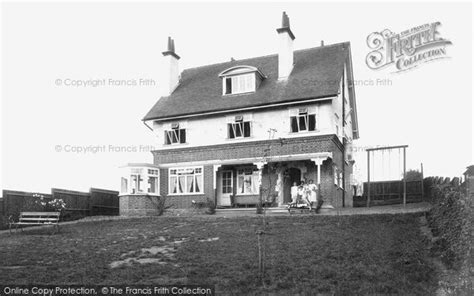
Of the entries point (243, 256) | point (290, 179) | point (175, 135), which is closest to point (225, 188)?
point (290, 179)

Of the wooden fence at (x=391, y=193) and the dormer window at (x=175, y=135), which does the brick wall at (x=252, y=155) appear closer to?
the dormer window at (x=175, y=135)

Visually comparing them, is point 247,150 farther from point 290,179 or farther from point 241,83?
point 241,83

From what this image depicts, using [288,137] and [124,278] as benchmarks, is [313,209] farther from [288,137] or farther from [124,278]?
[124,278]

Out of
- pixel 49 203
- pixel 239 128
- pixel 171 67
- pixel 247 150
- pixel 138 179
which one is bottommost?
pixel 49 203

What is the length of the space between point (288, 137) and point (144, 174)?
851 cm

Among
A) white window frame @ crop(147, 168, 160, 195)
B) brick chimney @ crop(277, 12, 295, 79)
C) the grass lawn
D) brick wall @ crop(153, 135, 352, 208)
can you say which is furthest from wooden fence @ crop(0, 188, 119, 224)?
brick chimney @ crop(277, 12, 295, 79)

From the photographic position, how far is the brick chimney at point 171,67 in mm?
34031

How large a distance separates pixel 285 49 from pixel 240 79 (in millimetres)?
3057

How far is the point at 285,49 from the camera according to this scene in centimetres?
3030

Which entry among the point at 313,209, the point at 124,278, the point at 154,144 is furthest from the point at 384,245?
the point at 154,144

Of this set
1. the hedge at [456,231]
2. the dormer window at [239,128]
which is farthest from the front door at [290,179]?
the hedge at [456,231]

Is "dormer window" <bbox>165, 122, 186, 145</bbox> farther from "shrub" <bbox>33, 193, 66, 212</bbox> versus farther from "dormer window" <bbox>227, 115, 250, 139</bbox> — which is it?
"shrub" <bbox>33, 193, 66, 212</bbox>

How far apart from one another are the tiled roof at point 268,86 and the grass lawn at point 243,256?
28.5ft

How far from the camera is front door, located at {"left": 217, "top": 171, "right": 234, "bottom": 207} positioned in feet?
101
